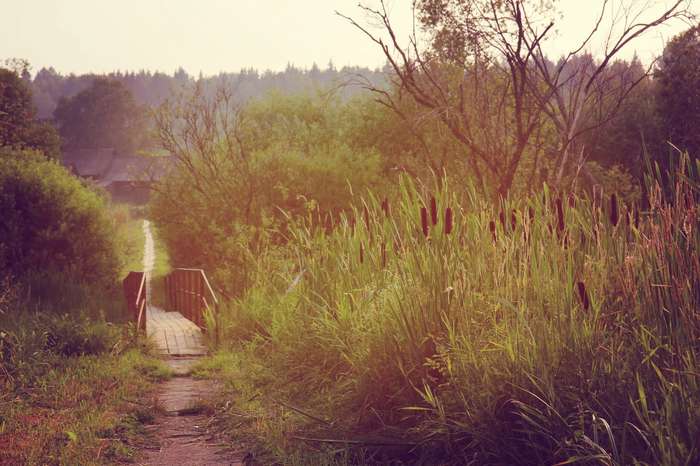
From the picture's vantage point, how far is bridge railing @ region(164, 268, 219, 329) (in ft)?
43.7

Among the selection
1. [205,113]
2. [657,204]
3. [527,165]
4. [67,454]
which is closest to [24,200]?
[205,113]

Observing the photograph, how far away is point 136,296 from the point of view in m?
12.3

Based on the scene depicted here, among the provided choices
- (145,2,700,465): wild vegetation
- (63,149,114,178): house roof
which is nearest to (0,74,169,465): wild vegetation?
(145,2,700,465): wild vegetation

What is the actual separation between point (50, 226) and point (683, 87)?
17.9 m

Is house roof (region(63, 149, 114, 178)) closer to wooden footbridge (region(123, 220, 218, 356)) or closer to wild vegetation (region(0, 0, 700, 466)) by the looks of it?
wooden footbridge (region(123, 220, 218, 356))

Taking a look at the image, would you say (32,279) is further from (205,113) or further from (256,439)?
(256,439)

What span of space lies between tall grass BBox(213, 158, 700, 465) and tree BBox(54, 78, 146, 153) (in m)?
68.5

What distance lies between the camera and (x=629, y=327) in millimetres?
4344

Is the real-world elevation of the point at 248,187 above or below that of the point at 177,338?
above

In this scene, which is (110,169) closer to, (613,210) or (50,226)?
(50,226)

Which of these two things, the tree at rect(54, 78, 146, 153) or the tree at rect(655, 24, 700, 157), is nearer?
the tree at rect(655, 24, 700, 157)

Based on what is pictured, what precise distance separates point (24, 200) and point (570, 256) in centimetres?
1108

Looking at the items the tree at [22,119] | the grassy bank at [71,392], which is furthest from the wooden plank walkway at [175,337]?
the tree at [22,119]

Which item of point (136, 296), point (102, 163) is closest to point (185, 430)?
point (136, 296)
